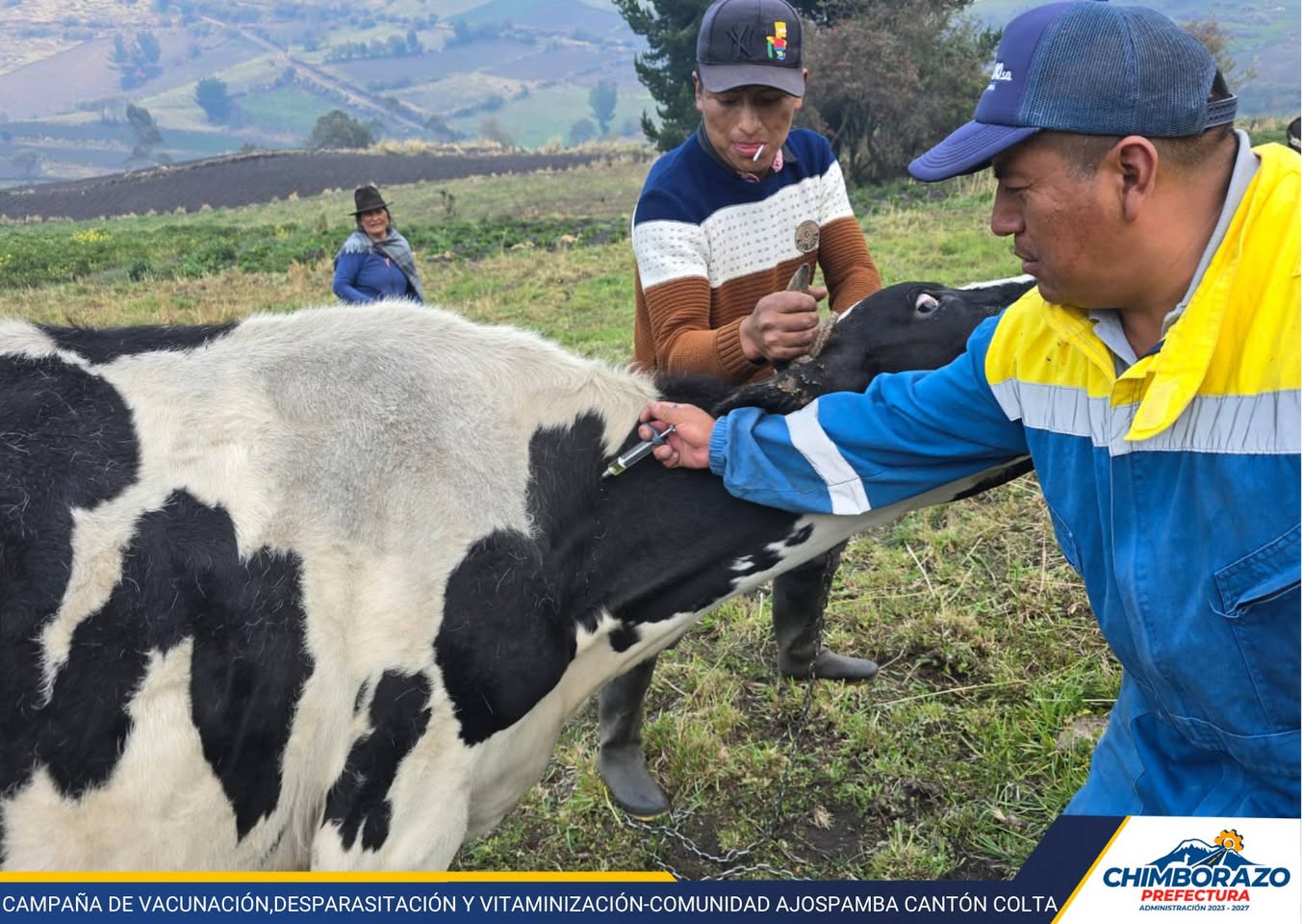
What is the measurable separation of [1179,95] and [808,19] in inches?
1122

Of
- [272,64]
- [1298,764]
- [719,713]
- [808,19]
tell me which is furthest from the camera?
[272,64]

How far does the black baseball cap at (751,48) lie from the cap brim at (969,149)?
0.96 meters

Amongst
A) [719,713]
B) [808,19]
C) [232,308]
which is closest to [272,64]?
[808,19]

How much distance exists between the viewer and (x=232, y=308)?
13.5 meters

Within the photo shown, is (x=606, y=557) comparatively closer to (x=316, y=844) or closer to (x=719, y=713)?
(x=316, y=844)

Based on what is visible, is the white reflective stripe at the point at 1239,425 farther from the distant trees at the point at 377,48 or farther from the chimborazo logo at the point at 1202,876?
the distant trees at the point at 377,48

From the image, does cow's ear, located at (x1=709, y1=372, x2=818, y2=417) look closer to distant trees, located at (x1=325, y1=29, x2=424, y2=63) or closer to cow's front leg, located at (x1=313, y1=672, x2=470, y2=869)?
cow's front leg, located at (x1=313, y1=672, x2=470, y2=869)

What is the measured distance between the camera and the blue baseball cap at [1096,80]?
1.48 metres

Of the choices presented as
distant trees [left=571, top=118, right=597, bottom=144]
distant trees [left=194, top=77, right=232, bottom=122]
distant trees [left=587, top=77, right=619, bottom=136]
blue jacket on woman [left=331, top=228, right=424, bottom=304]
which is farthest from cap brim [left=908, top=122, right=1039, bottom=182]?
distant trees [left=587, top=77, right=619, bottom=136]

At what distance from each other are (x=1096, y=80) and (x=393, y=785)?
204 cm

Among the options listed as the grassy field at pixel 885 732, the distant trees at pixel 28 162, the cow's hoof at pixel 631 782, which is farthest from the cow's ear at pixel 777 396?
the distant trees at pixel 28 162

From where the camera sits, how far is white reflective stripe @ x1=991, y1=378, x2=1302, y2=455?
1.48 metres

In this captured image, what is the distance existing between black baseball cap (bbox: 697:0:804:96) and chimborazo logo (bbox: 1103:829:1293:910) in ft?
6.95

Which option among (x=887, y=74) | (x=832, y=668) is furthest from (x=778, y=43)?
(x=887, y=74)
